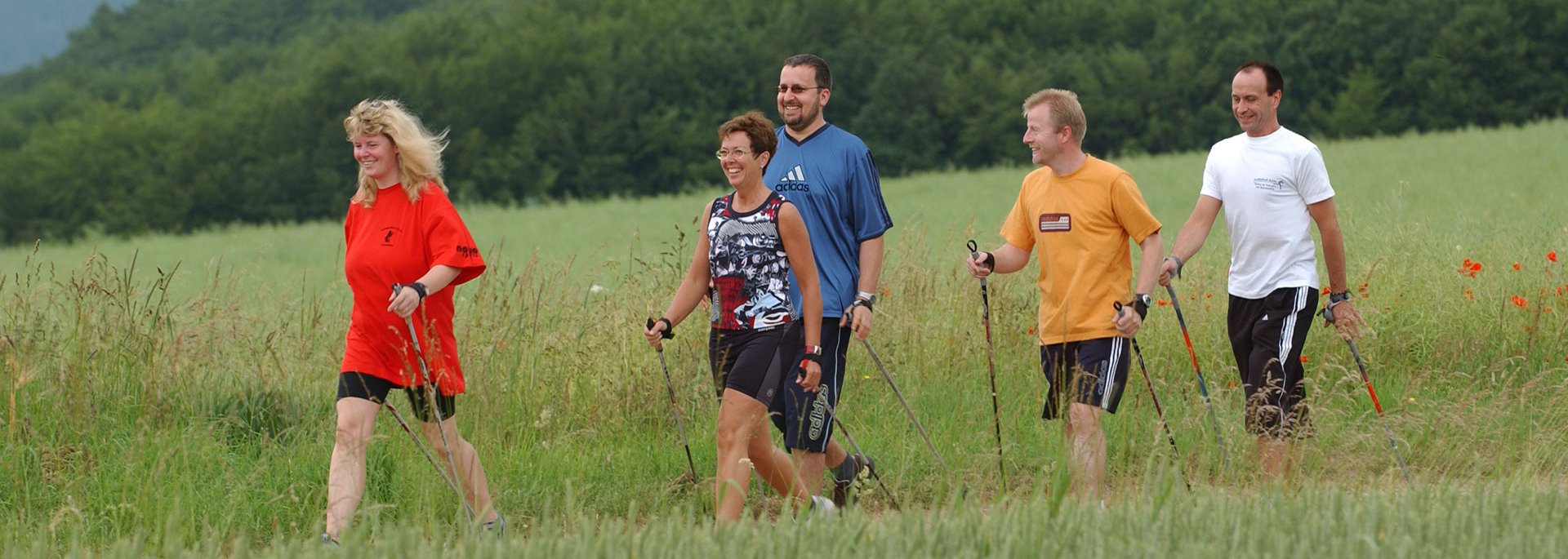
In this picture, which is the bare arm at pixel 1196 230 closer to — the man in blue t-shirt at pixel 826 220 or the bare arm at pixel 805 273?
the man in blue t-shirt at pixel 826 220

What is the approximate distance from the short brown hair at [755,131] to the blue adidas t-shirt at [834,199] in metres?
0.32

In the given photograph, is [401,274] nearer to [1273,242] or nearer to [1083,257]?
[1083,257]

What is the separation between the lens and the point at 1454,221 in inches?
538

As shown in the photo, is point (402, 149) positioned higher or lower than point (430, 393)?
higher

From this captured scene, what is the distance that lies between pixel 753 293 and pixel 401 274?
1269mm

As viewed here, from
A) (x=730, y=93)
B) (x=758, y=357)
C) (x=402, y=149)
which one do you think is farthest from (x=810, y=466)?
(x=730, y=93)

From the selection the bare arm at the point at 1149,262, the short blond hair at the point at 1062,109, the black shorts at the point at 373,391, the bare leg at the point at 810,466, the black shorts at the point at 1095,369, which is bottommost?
the bare leg at the point at 810,466

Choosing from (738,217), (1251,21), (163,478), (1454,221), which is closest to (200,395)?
(163,478)

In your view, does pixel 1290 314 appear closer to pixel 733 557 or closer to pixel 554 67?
pixel 733 557

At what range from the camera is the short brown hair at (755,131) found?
5629mm

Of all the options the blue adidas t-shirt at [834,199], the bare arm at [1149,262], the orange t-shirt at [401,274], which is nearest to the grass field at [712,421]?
the orange t-shirt at [401,274]

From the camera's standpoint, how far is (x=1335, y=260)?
20.5 feet

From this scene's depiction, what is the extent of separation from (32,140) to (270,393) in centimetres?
6804

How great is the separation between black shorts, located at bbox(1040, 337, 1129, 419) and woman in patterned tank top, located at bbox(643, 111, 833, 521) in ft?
3.18
